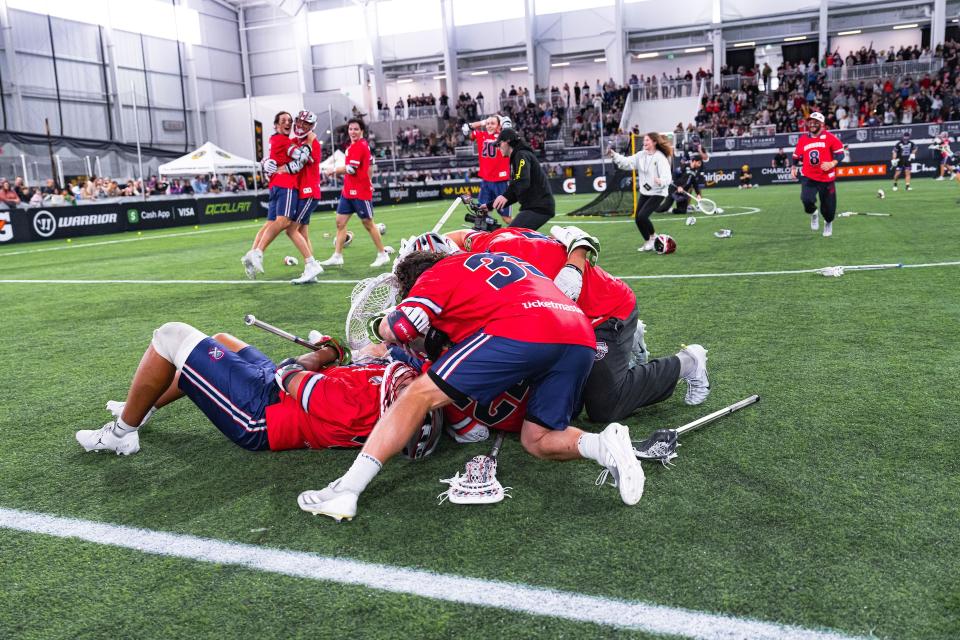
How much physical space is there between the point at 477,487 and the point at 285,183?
29.0 ft

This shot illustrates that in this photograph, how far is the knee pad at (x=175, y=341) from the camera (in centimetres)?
401

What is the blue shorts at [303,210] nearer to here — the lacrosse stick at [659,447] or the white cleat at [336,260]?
the white cleat at [336,260]

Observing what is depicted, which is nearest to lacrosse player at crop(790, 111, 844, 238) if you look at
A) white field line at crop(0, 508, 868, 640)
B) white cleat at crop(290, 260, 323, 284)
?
white cleat at crop(290, 260, 323, 284)

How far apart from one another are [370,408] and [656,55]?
163 feet

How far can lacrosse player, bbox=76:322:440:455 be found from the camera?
156 inches

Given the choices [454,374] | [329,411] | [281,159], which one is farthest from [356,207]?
[454,374]

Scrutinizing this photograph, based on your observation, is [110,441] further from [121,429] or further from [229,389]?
[229,389]

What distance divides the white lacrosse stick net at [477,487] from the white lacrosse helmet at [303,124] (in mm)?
8678

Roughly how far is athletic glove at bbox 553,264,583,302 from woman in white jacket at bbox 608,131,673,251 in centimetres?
908

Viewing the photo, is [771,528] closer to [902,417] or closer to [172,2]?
[902,417]

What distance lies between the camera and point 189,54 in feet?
160

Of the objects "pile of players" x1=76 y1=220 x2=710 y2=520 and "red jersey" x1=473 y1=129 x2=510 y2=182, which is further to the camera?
"red jersey" x1=473 y1=129 x2=510 y2=182

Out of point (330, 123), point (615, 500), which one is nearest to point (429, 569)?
point (615, 500)

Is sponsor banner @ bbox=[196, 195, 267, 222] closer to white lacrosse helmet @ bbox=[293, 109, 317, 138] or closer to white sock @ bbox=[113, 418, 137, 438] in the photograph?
white lacrosse helmet @ bbox=[293, 109, 317, 138]
